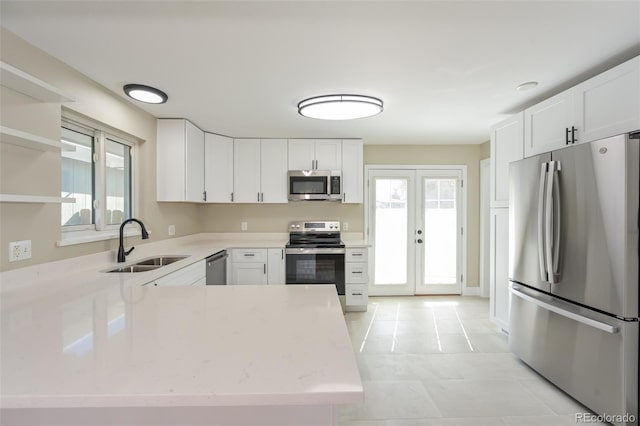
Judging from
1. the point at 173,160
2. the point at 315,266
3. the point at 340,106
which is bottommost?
the point at 315,266

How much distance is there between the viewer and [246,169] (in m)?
4.13

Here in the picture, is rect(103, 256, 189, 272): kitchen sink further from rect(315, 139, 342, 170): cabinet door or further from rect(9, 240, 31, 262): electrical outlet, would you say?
rect(315, 139, 342, 170): cabinet door

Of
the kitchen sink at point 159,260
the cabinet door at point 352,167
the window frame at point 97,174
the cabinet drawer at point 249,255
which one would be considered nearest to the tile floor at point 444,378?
the cabinet drawer at point 249,255

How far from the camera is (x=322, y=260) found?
151 inches

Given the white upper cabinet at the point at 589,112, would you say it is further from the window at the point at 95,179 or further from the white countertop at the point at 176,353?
the window at the point at 95,179

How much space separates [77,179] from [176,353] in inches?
83.7

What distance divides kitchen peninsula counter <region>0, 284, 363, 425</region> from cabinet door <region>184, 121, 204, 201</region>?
222 centimetres

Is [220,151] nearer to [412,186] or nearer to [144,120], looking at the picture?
[144,120]

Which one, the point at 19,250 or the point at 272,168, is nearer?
the point at 19,250

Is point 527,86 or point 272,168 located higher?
point 527,86

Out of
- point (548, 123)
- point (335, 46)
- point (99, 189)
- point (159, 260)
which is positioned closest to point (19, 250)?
point (99, 189)

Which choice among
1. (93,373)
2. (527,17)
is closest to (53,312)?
(93,373)

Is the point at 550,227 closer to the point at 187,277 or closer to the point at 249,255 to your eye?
the point at 187,277

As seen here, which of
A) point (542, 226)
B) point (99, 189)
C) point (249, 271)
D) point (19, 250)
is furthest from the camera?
point (249, 271)
